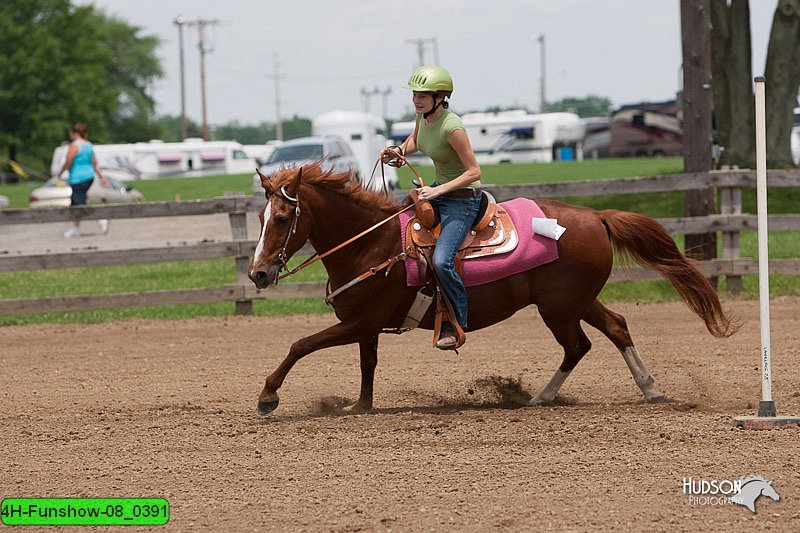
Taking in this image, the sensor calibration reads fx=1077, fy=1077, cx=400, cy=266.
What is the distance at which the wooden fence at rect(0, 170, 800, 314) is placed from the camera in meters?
12.3

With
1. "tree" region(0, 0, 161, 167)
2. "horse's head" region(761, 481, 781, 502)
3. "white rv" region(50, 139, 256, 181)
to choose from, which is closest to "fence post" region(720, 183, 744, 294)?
"horse's head" region(761, 481, 781, 502)

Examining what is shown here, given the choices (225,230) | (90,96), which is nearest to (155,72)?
(90,96)

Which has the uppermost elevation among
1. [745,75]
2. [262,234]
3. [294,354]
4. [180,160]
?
[745,75]

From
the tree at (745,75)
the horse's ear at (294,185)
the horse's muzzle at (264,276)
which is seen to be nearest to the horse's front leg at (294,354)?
the horse's muzzle at (264,276)

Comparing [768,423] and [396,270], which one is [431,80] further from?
[768,423]

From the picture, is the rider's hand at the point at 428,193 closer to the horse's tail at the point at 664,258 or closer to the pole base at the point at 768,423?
the horse's tail at the point at 664,258

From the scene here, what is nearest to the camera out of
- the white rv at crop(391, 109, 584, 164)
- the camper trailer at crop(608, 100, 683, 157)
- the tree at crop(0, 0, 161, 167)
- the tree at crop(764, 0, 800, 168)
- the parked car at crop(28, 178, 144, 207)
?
the tree at crop(764, 0, 800, 168)

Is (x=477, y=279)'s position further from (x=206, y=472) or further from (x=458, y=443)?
(x=206, y=472)

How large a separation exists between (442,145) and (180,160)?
50.8 m

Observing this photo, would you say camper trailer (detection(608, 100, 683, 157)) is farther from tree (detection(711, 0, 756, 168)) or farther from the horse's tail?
the horse's tail

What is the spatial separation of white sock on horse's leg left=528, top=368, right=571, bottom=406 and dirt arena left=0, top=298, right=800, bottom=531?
0.74 feet

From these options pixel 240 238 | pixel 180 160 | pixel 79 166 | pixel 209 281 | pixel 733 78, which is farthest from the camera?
pixel 180 160

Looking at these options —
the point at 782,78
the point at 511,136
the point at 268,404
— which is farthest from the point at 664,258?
the point at 511,136

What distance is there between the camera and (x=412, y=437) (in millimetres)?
6422
